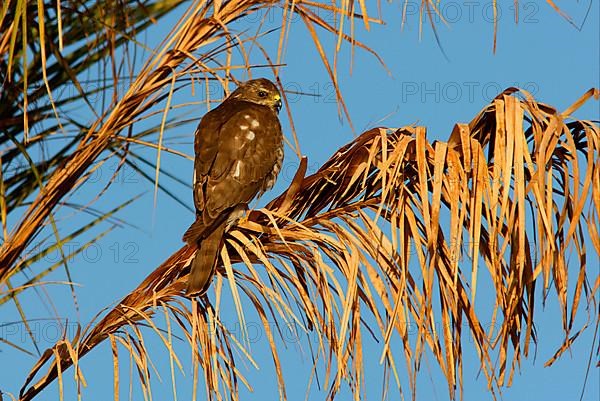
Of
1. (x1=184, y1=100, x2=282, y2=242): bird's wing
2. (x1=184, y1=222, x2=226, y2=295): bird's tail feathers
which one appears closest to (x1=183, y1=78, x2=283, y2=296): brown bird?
(x1=184, y1=100, x2=282, y2=242): bird's wing

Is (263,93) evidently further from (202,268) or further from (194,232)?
(202,268)

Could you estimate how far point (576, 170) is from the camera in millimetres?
2703

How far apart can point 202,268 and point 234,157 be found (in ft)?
4.00

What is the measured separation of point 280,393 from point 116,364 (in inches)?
19.1

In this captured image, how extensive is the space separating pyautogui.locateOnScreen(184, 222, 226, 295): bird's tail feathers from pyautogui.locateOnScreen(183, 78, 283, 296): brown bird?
45 cm

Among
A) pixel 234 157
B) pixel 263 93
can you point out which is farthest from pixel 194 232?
pixel 263 93

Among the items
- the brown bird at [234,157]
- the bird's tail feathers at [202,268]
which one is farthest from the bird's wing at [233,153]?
the bird's tail feathers at [202,268]

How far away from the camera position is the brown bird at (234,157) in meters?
3.86

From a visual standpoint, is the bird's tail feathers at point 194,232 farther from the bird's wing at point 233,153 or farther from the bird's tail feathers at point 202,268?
the bird's wing at point 233,153

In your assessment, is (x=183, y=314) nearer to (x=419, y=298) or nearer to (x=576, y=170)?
(x=419, y=298)

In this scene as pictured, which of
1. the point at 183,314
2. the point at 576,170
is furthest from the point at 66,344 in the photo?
the point at 576,170

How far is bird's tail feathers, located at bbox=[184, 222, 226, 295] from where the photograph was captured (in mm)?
2927

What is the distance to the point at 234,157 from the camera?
163 inches

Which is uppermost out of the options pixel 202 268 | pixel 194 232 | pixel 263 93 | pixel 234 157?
pixel 263 93
